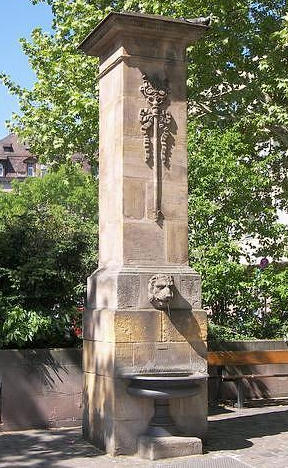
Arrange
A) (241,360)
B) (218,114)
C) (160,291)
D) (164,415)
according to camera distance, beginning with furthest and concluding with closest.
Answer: (218,114) → (241,360) → (160,291) → (164,415)

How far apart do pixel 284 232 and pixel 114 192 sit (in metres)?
6.59

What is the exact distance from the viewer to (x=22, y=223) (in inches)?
441

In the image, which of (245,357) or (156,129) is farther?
(245,357)

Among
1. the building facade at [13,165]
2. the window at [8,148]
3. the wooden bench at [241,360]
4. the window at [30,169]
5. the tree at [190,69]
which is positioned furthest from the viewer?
the window at [8,148]

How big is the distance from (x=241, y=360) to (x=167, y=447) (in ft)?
14.7

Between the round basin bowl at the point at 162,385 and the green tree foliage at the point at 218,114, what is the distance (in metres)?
5.01

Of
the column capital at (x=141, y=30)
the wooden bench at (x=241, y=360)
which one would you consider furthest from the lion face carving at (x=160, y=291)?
the wooden bench at (x=241, y=360)

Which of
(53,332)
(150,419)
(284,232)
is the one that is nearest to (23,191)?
(284,232)

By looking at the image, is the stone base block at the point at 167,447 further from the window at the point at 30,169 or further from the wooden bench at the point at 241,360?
the window at the point at 30,169

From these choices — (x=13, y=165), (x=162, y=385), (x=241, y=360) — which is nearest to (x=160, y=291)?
(x=162, y=385)

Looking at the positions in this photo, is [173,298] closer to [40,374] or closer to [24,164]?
[40,374]

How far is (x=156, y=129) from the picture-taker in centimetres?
858

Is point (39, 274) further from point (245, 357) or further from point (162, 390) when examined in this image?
point (245, 357)

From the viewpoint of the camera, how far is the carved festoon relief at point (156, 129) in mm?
8492
